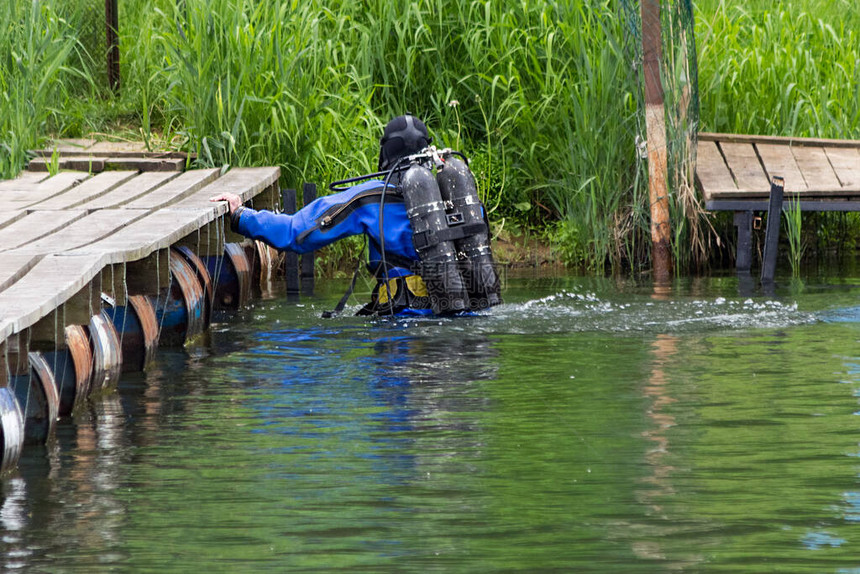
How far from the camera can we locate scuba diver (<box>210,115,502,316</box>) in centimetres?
858

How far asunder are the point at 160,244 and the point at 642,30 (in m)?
5.56

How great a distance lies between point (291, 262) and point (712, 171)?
3.34 metres

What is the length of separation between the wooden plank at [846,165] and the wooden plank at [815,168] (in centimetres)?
4

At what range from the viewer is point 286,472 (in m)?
5.39

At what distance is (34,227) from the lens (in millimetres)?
7984

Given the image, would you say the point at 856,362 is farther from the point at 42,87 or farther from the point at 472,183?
the point at 42,87

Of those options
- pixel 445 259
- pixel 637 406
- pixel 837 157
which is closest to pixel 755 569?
pixel 637 406

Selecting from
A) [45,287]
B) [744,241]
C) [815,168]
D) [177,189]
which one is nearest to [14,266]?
[45,287]

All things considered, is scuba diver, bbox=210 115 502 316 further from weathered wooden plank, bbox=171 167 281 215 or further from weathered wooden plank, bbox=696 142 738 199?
weathered wooden plank, bbox=696 142 738 199

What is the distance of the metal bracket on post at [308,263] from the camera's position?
1149 cm

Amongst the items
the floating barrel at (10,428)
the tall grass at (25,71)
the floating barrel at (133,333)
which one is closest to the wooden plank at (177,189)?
the floating barrel at (133,333)

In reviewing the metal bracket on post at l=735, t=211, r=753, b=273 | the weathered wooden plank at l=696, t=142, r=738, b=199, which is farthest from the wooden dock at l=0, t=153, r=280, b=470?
the metal bracket on post at l=735, t=211, r=753, b=273

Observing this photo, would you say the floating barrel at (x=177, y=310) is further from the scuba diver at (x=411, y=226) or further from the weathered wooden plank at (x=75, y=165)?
the weathered wooden plank at (x=75, y=165)

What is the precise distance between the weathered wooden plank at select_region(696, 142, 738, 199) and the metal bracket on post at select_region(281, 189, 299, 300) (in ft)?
9.96
